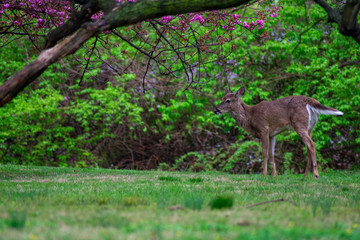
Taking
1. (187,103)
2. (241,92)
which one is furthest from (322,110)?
(187,103)

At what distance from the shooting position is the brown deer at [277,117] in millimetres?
10695

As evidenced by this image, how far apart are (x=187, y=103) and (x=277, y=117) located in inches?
205

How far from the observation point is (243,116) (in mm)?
12039

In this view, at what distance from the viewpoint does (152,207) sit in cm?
477

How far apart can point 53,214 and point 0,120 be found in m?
12.0

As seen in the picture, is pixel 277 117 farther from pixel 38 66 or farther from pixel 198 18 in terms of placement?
pixel 38 66

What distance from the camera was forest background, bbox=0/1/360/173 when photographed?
1485 centimetres

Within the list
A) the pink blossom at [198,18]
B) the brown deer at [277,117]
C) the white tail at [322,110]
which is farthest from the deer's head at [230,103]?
the pink blossom at [198,18]

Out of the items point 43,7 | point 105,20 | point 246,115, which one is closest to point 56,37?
point 105,20

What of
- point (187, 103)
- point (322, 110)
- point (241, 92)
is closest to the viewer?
point (322, 110)

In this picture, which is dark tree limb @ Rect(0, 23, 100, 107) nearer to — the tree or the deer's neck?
the tree

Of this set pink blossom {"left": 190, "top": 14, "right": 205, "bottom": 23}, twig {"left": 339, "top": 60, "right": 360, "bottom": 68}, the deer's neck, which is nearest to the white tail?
the deer's neck

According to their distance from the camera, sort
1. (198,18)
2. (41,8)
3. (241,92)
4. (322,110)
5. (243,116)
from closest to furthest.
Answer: (41,8), (198,18), (322,110), (243,116), (241,92)

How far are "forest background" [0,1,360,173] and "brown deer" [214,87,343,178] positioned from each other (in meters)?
2.64
